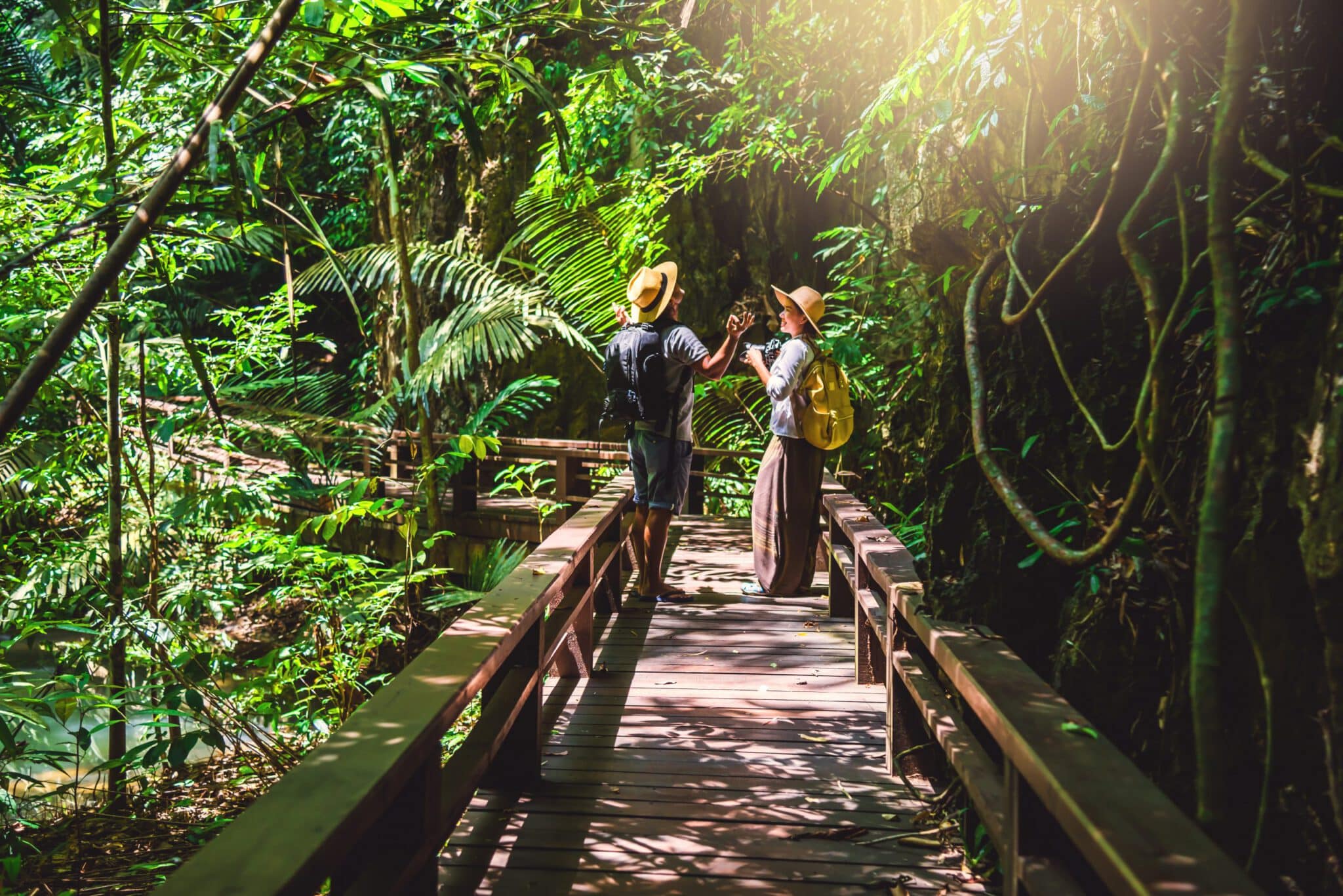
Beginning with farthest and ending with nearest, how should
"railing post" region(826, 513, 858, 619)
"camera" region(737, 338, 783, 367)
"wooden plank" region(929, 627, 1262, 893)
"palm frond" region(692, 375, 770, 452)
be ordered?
"palm frond" region(692, 375, 770, 452) → "railing post" region(826, 513, 858, 619) → "camera" region(737, 338, 783, 367) → "wooden plank" region(929, 627, 1262, 893)

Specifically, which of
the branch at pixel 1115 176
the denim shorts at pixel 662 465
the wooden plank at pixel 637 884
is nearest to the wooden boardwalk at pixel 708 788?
the wooden plank at pixel 637 884

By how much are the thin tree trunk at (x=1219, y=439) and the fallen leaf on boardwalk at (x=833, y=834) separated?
1297 millimetres

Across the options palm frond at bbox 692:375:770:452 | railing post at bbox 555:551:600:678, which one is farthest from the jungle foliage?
palm frond at bbox 692:375:770:452

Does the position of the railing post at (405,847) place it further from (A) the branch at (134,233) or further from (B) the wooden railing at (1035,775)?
(B) the wooden railing at (1035,775)

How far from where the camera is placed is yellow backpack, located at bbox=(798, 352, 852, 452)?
462 cm

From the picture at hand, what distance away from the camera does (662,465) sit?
189 inches

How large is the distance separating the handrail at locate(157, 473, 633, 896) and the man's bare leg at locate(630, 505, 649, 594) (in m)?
1.60

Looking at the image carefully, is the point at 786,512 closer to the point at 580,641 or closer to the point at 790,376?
the point at 790,376

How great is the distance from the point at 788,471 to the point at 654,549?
3.01ft

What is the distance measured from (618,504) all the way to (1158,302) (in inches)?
142

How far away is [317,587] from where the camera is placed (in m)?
5.03

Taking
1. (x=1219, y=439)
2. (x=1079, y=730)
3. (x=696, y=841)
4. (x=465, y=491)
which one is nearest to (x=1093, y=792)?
(x=1079, y=730)

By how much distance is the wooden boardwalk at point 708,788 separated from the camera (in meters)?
2.38

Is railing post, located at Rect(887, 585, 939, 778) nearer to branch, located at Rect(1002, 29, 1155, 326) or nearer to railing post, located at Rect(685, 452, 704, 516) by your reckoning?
branch, located at Rect(1002, 29, 1155, 326)
